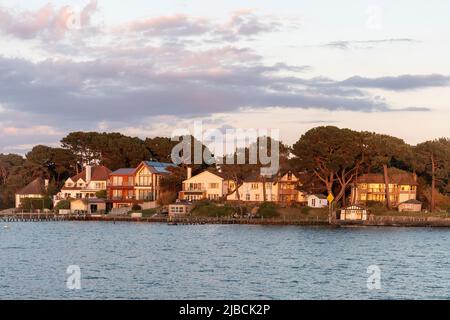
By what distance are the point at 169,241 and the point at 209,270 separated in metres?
24.6

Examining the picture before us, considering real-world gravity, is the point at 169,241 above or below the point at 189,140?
below

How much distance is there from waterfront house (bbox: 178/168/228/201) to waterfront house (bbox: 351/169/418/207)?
20116 mm

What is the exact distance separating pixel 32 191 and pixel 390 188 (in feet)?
191

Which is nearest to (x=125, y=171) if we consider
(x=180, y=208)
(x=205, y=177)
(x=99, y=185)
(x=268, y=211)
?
(x=99, y=185)

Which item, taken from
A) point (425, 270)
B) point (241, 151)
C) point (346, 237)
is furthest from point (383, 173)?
point (425, 270)

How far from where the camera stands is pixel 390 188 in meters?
113

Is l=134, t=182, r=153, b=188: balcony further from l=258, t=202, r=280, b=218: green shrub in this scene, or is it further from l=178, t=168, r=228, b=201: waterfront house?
l=258, t=202, r=280, b=218: green shrub

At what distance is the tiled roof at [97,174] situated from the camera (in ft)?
432

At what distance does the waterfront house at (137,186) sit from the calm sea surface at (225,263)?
30.1m

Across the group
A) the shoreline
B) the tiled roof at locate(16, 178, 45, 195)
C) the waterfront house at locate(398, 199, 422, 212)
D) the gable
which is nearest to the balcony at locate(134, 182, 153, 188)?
the gable

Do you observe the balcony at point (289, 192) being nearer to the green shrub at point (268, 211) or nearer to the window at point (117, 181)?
the green shrub at point (268, 211)

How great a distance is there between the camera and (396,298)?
41125mm
